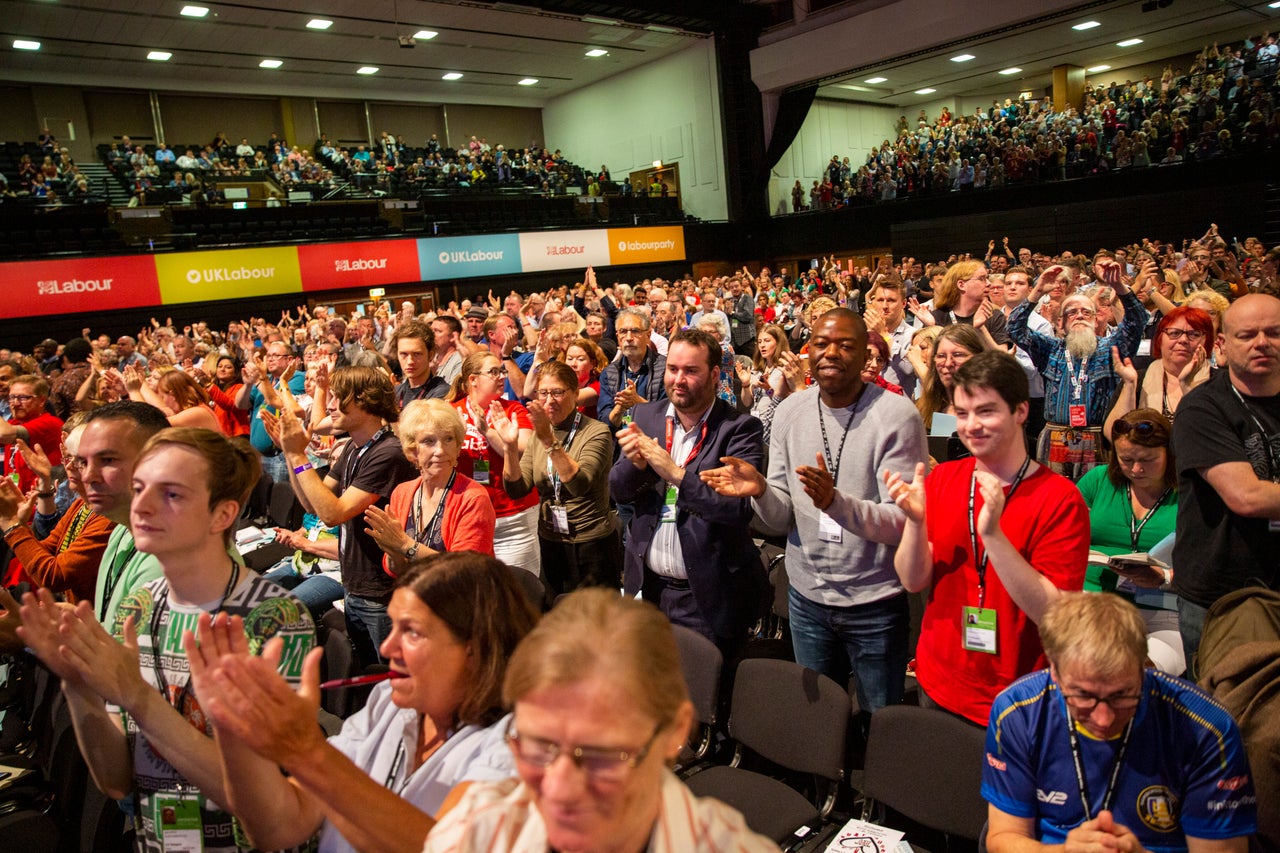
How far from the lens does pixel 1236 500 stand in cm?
215

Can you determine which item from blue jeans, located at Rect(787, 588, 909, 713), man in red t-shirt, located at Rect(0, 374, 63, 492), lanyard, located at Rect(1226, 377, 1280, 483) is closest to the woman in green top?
lanyard, located at Rect(1226, 377, 1280, 483)

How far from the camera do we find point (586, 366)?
17.0 ft

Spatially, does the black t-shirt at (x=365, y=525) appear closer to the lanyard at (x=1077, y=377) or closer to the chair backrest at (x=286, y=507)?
the chair backrest at (x=286, y=507)

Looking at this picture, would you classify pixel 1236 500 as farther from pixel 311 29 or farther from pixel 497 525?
pixel 311 29

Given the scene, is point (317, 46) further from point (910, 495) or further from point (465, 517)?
point (910, 495)

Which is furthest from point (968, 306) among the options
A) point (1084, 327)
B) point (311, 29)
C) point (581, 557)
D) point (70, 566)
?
point (311, 29)

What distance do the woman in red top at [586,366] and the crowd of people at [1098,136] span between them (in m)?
13.5

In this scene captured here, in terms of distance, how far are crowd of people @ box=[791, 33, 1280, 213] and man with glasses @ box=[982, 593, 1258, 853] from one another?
1552 cm

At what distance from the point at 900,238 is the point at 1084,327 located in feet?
45.6

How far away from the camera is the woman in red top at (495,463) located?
367 centimetres

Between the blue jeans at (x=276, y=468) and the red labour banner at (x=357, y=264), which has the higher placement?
the red labour banner at (x=357, y=264)

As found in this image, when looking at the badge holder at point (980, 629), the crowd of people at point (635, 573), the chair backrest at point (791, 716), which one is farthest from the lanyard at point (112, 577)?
the badge holder at point (980, 629)

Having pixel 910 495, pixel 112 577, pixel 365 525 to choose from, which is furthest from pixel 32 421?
pixel 910 495

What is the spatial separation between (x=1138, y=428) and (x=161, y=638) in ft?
10.2
